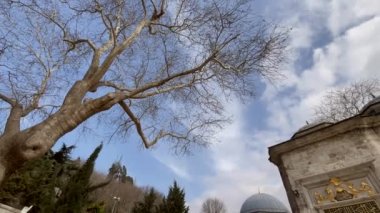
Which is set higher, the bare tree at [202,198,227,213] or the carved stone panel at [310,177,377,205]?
the bare tree at [202,198,227,213]

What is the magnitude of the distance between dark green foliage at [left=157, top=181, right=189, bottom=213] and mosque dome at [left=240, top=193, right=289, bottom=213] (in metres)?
14.9

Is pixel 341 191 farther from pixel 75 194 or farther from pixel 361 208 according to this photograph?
pixel 75 194

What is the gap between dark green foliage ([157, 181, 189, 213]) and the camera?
20859 mm

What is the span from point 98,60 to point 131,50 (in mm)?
2612

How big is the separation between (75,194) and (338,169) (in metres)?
14.2

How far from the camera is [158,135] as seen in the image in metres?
6.64

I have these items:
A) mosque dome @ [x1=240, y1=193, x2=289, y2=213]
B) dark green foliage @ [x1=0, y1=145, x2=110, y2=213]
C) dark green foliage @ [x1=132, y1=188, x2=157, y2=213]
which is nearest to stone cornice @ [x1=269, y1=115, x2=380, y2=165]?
dark green foliage @ [x1=0, y1=145, x2=110, y2=213]

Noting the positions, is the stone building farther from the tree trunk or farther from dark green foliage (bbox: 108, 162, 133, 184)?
dark green foliage (bbox: 108, 162, 133, 184)

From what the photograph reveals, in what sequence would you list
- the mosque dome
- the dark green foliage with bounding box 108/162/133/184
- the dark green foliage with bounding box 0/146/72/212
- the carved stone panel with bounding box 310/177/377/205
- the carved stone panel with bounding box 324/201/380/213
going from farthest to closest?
the dark green foliage with bounding box 108/162/133/184, the mosque dome, the dark green foliage with bounding box 0/146/72/212, the carved stone panel with bounding box 310/177/377/205, the carved stone panel with bounding box 324/201/380/213

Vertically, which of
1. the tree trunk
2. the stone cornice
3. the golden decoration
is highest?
the stone cornice

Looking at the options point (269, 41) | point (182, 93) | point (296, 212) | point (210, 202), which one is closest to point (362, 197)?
point (296, 212)

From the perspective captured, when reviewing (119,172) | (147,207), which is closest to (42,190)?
(147,207)

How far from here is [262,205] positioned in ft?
106

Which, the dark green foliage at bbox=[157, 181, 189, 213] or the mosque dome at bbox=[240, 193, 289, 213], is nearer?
the dark green foliage at bbox=[157, 181, 189, 213]
